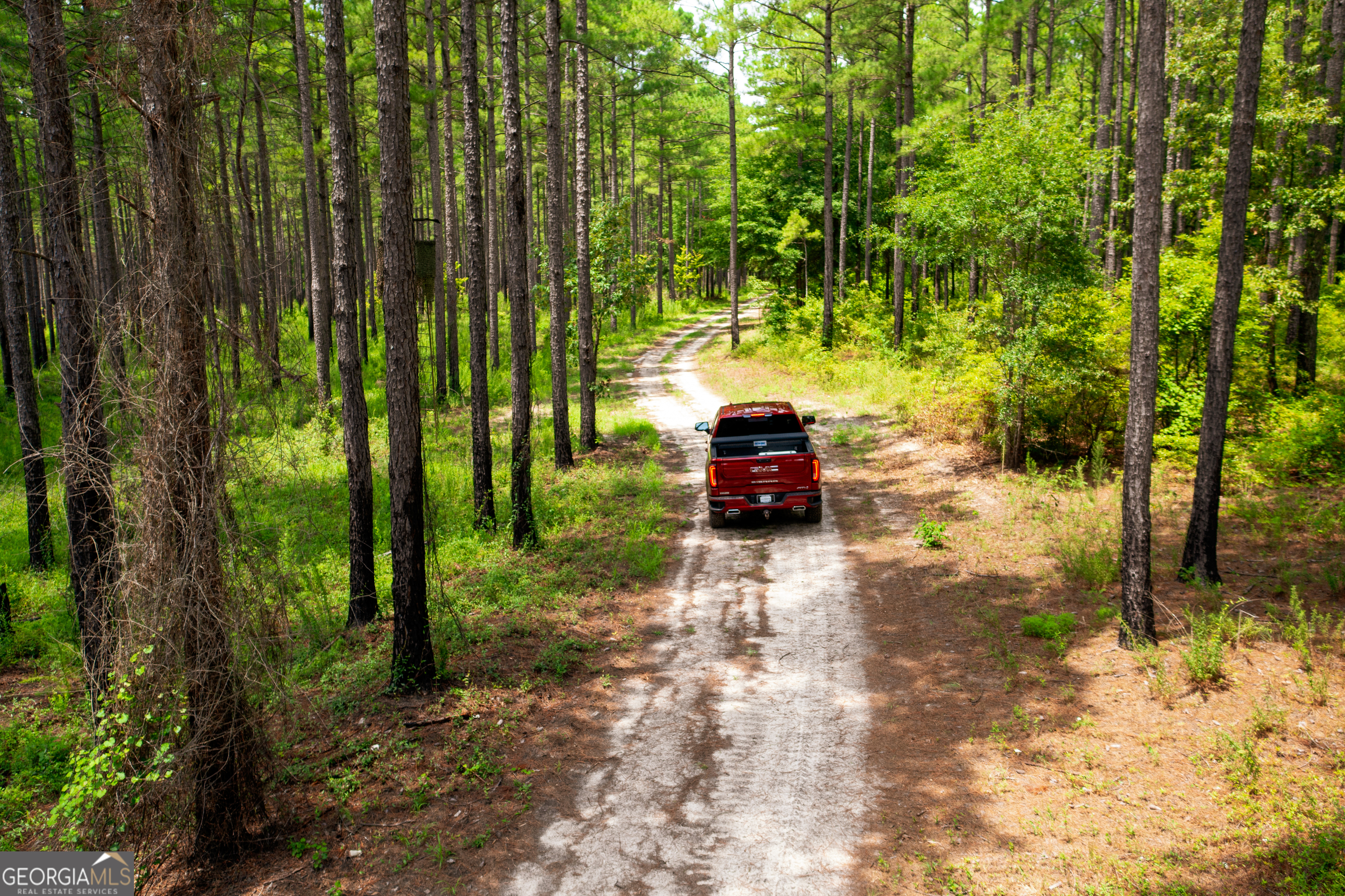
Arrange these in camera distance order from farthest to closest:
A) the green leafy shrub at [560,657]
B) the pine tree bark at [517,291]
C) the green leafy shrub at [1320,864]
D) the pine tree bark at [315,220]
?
the pine tree bark at [315,220] < the pine tree bark at [517,291] < the green leafy shrub at [560,657] < the green leafy shrub at [1320,864]

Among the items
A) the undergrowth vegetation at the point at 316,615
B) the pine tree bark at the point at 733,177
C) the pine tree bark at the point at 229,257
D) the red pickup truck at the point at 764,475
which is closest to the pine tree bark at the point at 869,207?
the pine tree bark at the point at 733,177

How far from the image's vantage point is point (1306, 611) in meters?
7.66

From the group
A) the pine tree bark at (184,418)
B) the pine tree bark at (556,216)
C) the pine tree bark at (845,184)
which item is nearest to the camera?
the pine tree bark at (184,418)

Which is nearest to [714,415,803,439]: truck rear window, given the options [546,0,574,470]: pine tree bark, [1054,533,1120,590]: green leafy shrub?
[546,0,574,470]: pine tree bark

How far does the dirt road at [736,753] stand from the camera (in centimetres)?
505

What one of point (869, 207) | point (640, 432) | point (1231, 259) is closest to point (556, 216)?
point (640, 432)

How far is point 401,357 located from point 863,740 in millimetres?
5542

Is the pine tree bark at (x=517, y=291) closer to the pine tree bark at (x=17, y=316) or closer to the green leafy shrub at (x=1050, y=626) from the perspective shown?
the pine tree bark at (x=17, y=316)

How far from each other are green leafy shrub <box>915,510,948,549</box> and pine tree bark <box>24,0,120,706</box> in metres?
9.85

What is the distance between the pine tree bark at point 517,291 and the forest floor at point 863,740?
2403 millimetres

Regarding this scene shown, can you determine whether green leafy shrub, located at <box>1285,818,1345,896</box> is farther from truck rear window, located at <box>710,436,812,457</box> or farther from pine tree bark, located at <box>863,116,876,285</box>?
pine tree bark, located at <box>863,116,876,285</box>

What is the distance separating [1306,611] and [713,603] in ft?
21.2

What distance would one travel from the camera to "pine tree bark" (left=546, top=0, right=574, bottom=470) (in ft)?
43.2

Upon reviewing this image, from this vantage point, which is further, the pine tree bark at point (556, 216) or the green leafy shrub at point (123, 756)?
the pine tree bark at point (556, 216)
